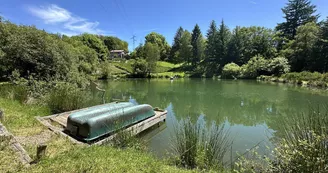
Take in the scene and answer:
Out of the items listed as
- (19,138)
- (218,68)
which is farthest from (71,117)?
(218,68)

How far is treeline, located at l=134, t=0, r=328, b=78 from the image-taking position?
2880cm

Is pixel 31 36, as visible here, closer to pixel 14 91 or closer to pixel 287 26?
pixel 14 91

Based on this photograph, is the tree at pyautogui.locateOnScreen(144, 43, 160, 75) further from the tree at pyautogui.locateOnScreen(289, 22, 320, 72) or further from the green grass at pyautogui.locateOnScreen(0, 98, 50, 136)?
the green grass at pyautogui.locateOnScreen(0, 98, 50, 136)

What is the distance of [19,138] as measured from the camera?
415cm

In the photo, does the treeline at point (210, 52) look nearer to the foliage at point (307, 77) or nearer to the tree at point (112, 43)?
the foliage at point (307, 77)

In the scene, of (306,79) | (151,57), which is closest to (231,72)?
(306,79)

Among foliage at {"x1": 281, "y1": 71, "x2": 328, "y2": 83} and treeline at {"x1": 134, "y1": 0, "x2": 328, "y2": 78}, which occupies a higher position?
treeline at {"x1": 134, "y1": 0, "x2": 328, "y2": 78}

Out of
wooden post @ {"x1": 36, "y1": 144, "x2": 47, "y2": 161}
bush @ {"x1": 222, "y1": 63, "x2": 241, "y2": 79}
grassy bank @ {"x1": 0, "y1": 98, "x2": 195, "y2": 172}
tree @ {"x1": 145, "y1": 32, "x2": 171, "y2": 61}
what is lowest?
grassy bank @ {"x1": 0, "y1": 98, "x2": 195, "y2": 172}

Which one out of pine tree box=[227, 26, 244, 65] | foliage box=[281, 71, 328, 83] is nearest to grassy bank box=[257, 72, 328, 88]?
foliage box=[281, 71, 328, 83]

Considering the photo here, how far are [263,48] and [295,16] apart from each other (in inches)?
402

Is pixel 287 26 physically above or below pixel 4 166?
above

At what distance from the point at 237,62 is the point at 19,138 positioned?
40882mm

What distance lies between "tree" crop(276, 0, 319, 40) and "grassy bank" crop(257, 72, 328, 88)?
17.4 m

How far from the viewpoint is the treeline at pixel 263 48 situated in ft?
94.5
